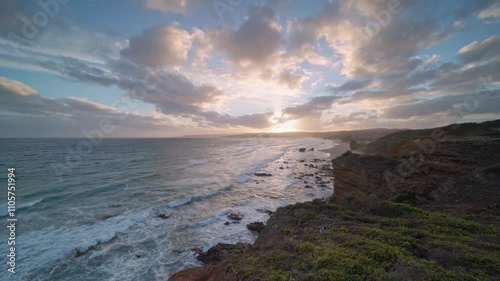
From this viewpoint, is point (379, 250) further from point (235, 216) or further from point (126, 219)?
point (126, 219)

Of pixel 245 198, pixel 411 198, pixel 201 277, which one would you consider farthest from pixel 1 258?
pixel 411 198

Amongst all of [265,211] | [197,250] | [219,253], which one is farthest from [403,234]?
[265,211]

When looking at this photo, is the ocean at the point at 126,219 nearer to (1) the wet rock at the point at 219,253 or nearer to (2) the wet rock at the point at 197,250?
(2) the wet rock at the point at 197,250

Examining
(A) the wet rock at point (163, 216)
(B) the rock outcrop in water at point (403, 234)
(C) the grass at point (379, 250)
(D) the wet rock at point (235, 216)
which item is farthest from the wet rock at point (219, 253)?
(A) the wet rock at point (163, 216)

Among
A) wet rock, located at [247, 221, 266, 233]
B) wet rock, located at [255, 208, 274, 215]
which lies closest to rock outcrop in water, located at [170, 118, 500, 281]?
wet rock, located at [247, 221, 266, 233]

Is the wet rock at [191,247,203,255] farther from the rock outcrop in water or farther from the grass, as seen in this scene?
the grass
